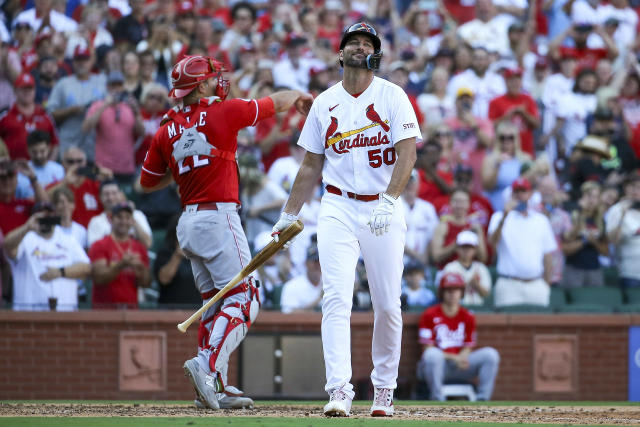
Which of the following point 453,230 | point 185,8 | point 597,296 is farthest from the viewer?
point 185,8

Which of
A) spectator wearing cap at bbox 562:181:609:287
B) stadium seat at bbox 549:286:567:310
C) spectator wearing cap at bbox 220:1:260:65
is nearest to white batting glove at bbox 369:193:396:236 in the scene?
stadium seat at bbox 549:286:567:310

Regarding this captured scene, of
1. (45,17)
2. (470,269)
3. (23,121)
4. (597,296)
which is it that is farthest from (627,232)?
(45,17)

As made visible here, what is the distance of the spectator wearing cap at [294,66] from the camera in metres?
14.9

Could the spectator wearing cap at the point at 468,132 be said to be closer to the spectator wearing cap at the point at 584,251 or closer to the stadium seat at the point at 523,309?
the spectator wearing cap at the point at 584,251

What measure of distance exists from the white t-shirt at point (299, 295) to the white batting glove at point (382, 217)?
4718 millimetres

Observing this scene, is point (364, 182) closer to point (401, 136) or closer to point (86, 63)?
point (401, 136)

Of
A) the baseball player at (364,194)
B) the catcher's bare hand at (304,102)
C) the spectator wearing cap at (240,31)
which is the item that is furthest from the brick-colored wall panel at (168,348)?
the spectator wearing cap at (240,31)

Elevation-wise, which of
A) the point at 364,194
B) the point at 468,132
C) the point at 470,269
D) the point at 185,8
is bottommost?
the point at 470,269

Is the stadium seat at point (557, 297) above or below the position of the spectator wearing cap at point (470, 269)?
below

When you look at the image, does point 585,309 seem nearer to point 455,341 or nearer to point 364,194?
point 455,341

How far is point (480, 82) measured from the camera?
49.3 ft

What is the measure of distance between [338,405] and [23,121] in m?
7.44

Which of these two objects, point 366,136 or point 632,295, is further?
point 632,295

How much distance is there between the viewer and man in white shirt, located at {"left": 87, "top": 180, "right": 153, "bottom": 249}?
451 inches
